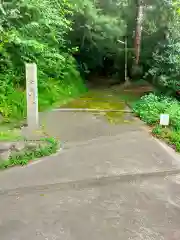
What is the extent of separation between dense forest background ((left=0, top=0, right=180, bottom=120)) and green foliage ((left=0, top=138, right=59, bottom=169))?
7.20 feet

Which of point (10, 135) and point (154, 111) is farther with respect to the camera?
point (154, 111)

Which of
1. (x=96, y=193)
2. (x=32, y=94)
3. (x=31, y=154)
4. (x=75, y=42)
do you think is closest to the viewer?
(x=96, y=193)

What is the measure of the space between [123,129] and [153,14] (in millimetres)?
9526

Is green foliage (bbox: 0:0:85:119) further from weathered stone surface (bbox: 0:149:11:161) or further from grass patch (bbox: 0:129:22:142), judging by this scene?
weathered stone surface (bbox: 0:149:11:161)

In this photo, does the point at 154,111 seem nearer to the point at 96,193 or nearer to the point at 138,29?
the point at 96,193

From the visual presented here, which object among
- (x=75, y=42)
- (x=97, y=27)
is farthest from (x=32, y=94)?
(x=75, y=42)

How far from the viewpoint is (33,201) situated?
4504mm

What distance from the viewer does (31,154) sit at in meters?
5.98

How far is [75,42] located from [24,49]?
6.65 meters

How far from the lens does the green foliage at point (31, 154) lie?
5643mm

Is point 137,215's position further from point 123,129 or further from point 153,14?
point 153,14

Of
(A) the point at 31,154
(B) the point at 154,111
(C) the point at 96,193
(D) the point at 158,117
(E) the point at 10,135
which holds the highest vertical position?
(B) the point at 154,111

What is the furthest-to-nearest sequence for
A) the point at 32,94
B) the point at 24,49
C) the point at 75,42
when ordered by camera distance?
the point at 75,42
the point at 24,49
the point at 32,94

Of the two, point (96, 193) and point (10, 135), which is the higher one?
point (10, 135)
